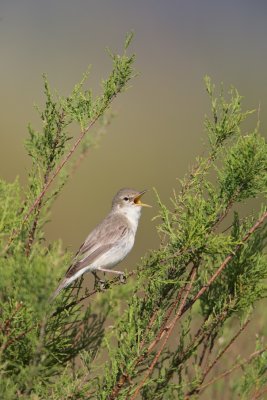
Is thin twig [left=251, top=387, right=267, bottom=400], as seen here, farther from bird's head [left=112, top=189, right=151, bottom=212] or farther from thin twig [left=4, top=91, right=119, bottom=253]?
bird's head [left=112, top=189, right=151, bottom=212]

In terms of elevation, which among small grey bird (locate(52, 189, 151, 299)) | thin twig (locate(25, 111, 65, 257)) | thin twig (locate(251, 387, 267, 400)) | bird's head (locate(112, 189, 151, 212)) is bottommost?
thin twig (locate(251, 387, 267, 400))

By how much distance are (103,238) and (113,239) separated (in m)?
0.11

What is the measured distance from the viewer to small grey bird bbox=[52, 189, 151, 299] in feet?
19.6

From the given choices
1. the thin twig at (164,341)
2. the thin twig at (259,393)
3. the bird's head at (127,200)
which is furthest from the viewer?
the bird's head at (127,200)

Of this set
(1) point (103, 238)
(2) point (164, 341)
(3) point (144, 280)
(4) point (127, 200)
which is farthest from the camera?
(4) point (127, 200)

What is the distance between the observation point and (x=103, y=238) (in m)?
6.34

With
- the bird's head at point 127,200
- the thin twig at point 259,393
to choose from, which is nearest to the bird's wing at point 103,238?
the bird's head at point 127,200

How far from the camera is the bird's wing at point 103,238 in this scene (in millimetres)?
5983

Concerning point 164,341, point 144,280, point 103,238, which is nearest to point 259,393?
point 164,341

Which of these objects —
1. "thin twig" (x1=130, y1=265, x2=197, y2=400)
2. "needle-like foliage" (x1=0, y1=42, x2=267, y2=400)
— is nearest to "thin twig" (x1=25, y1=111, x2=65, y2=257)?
"needle-like foliage" (x1=0, y1=42, x2=267, y2=400)

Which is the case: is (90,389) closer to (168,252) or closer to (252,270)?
(168,252)

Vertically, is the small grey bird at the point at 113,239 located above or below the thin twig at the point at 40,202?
above

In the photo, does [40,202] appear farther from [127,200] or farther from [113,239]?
[127,200]

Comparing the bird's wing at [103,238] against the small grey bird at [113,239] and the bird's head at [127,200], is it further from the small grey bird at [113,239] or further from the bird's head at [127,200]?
the bird's head at [127,200]
